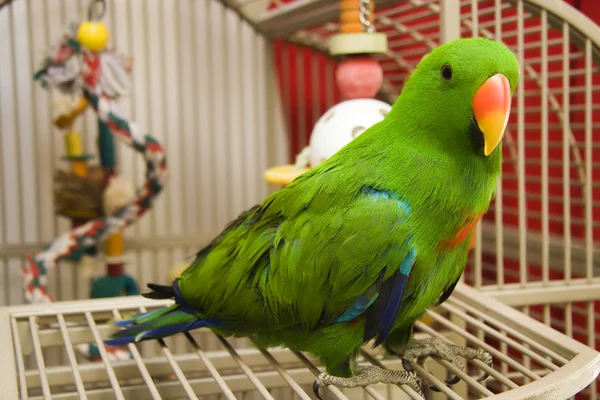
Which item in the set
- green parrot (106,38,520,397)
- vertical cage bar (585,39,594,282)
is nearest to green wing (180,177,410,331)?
green parrot (106,38,520,397)

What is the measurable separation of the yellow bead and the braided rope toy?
23 mm

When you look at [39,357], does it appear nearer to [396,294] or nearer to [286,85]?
[396,294]

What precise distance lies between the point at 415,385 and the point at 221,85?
3.01ft

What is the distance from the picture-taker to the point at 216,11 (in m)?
1.27

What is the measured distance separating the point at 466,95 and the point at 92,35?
731mm

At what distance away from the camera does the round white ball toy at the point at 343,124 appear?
0.65 m

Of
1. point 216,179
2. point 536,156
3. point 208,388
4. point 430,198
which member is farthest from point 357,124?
point 216,179

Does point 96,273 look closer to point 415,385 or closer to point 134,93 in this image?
point 134,93

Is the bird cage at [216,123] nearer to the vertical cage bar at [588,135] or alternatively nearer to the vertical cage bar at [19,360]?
the vertical cage bar at [588,135]

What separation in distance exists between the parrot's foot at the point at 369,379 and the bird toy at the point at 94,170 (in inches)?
25.2

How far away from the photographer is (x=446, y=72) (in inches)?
17.9

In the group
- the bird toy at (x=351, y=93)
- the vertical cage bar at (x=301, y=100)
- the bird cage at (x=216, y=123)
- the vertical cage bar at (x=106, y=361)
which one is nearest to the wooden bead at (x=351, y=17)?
the bird toy at (x=351, y=93)

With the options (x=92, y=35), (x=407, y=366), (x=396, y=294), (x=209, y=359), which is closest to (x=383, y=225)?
(x=396, y=294)

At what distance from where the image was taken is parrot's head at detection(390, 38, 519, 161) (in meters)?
0.43
